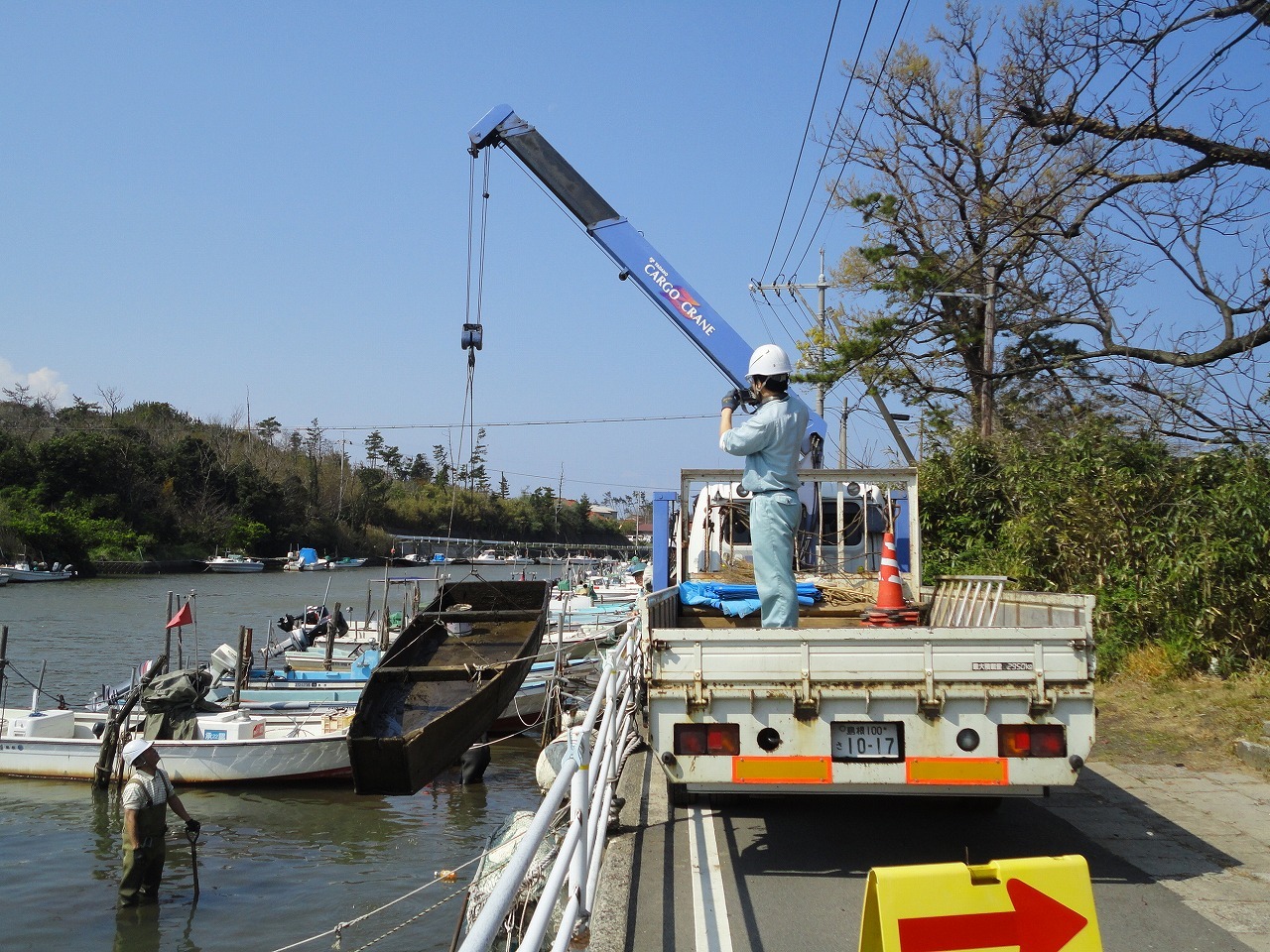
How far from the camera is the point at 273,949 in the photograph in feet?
32.2

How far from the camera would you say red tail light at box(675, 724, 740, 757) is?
524 centimetres

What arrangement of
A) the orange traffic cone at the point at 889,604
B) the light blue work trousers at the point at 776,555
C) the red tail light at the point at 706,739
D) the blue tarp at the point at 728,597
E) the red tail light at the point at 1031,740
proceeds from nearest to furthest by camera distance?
the red tail light at the point at 1031,740 → the red tail light at the point at 706,739 → the light blue work trousers at the point at 776,555 → the orange traffic cone at the point at 889,604 → the blue tarp at the point at 728,597

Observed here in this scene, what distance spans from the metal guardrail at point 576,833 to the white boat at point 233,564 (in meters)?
71.1

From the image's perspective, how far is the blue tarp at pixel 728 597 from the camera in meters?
8.23

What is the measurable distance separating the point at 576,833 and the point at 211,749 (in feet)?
45.5

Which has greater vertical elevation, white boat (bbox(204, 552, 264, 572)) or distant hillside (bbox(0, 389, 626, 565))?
distant hillside (bbox(0, 389, 626, 565))

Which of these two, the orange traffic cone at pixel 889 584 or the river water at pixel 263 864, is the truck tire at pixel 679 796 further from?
the river water at pixel 263 864

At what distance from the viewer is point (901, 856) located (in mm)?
5902

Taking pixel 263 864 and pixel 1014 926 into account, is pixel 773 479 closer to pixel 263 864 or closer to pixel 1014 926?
pixel 1014 926

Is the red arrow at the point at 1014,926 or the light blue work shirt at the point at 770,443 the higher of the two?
the light blue work shirt at the point at 770,443

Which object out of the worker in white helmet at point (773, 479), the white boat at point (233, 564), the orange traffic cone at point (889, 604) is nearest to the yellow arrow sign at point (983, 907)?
the worker in white helmet at point (773, 479)

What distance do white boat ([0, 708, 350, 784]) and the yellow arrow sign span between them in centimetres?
1385

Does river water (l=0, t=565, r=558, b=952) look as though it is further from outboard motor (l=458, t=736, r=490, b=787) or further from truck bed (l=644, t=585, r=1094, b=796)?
truck bed (l=644, t=585, r=1094, b=796)

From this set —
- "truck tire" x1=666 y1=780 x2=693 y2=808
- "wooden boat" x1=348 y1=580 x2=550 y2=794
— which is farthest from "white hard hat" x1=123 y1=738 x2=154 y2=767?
"truck tire" x1=666 y1=780 x2=693 y2=808
